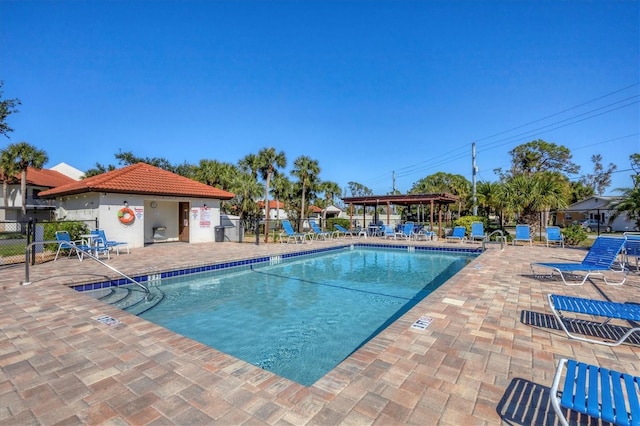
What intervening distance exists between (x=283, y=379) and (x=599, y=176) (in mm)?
67144

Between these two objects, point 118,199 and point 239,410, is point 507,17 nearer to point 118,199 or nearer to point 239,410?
point 239,410

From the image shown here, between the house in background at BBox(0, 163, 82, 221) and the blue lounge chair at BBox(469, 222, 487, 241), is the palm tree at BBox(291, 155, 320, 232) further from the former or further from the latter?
the house in background at BBox(0, 163, 82, 221)

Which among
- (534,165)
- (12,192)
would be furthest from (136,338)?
(534,165)

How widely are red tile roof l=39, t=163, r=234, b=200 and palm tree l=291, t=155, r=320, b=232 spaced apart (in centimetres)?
1134

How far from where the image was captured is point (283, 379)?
2598mm

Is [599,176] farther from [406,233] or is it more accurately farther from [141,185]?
[141,185]

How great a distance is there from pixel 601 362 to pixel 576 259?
323 inches

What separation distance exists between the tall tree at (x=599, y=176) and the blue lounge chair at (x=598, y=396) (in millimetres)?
63117

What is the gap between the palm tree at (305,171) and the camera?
87.2 feet

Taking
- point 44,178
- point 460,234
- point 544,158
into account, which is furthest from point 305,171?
point 544,158

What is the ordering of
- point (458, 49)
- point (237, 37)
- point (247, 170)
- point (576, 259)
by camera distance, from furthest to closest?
1. point (247, 170)
2. point (458, 49)
3. point (237, 37)
4. point (576, 259)

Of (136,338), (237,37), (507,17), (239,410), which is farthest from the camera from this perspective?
(237,37)

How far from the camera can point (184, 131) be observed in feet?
83.6

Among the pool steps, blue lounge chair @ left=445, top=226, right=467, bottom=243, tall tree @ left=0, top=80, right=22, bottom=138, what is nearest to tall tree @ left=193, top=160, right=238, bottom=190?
tall tree @ left=0, top=80, right=22, bottom=138
